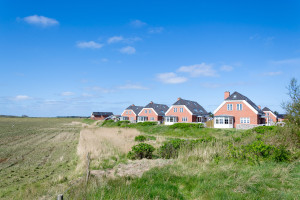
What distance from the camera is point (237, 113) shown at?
38906 millimetres

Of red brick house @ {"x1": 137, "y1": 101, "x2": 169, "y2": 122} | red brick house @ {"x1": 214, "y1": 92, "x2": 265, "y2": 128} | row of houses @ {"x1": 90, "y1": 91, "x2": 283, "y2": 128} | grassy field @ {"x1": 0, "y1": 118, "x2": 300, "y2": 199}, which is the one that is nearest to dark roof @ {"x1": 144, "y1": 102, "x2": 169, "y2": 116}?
red brick house @ {"x1": 137, "y1": 101, "x2": 169, "y2": 122}

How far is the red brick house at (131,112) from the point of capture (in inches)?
2812

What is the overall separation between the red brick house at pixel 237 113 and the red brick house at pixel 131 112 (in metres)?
35.4

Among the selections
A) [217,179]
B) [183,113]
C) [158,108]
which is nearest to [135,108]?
[158,108]

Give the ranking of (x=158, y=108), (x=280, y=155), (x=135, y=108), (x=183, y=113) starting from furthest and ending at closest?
1. (x=135, y=108)
2. (x=158, y=108)
3. (x=183, y=113)
4. (x=280, y=155)

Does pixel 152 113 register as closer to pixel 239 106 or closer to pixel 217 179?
pixel 239 106

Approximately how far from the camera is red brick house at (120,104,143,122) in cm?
7143

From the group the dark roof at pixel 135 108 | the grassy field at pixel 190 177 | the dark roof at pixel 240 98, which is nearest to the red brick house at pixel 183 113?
the dark roof at pixel 240 98

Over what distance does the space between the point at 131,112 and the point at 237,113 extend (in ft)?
133

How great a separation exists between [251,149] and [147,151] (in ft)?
18.5

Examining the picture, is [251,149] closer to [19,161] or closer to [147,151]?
[147,151]

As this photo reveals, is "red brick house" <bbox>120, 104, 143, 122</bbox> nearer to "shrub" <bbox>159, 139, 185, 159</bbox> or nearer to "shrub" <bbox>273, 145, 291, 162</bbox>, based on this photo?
"shrub" <bbox>159, 139, 185, 159</bbox>

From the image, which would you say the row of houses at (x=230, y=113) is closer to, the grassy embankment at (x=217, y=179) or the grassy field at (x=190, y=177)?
the grassy field at (x=190, y=177)

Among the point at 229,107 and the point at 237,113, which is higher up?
the point at 229,107
